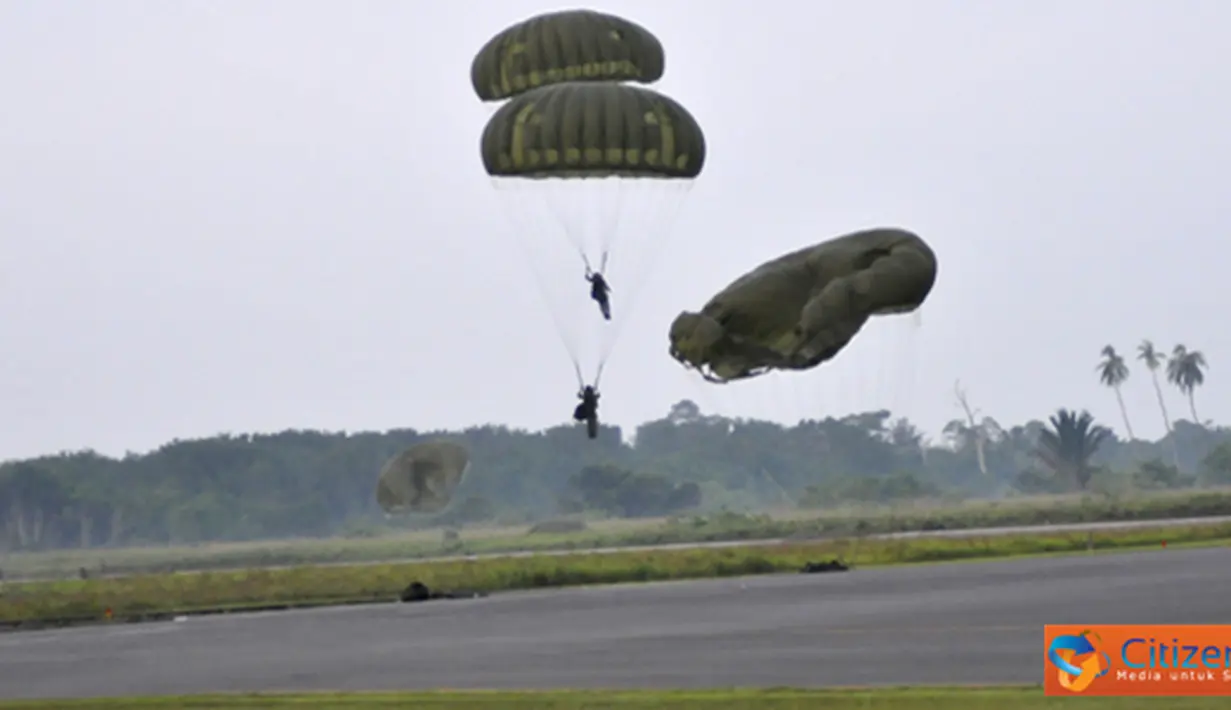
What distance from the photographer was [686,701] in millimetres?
21703

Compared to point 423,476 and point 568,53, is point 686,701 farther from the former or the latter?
point 423,476

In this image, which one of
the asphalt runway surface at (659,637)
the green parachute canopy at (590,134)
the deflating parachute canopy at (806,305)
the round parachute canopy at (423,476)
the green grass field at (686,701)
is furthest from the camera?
the round parachute canopy at (423,476)

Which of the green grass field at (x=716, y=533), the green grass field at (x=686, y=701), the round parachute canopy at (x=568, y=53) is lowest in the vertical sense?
the green grass field at (x=686, y=701)

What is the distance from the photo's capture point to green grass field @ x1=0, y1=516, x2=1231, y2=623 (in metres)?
49.3

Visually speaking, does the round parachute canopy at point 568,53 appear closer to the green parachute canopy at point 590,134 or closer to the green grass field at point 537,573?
the green parachute canopy at point 590,134

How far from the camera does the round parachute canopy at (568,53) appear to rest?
40.2m

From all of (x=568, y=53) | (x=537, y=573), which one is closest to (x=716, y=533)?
(x=537, y=573)

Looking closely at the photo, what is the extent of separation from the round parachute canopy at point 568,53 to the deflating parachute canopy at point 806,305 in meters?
5.22

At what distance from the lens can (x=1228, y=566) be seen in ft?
128

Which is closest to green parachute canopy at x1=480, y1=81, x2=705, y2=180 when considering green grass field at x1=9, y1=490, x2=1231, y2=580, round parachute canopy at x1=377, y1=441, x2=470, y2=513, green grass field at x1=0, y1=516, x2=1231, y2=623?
green grass field at x1=0, y1=516, x2=1231, y2=623

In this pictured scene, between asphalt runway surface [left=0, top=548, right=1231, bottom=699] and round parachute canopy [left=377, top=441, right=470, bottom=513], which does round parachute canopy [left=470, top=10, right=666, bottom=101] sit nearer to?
asphalt runway surface [left=0, top=548, right=1231, bottom=699]

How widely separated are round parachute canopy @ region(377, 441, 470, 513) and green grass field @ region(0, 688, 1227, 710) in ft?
337

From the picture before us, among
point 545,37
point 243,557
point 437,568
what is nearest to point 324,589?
point 437,568

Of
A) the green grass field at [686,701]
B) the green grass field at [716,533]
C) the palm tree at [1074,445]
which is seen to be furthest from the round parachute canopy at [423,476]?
the green grass field at [686,701]
